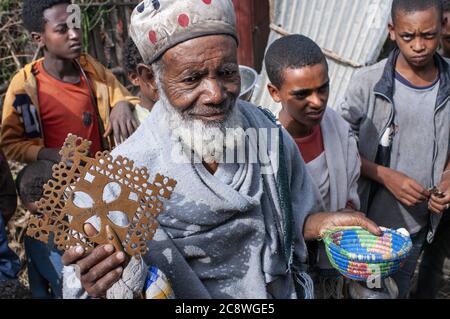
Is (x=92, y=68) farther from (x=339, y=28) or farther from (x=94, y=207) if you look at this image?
(x=339, y=28)

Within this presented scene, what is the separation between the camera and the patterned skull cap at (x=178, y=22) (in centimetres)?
177

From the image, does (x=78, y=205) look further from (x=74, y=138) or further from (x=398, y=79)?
(x=398, y=79)

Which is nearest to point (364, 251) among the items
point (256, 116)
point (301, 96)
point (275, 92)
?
point (256, 116)

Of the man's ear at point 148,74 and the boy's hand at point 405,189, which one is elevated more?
the man's ear at point 148,74

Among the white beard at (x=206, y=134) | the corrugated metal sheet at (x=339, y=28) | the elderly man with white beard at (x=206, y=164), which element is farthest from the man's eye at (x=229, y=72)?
the corrugated metal sheet at (x=339, y=28)

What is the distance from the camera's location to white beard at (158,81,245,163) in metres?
1.82

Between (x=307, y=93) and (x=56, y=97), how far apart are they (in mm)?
1478

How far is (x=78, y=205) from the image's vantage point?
1711 millimetres

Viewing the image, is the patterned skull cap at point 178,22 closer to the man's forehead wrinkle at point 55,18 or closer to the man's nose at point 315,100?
the man's nose at point 315,100

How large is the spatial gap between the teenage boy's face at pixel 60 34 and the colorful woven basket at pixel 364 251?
1957 mm

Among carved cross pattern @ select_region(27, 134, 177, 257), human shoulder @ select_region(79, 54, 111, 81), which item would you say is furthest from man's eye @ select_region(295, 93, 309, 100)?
human shoulder @ select_region(79, 54, 111, 81)

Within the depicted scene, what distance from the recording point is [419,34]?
2898 mm

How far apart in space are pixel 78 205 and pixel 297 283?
90cm

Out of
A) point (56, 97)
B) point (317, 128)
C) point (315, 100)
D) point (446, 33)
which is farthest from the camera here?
point (446, 33)
